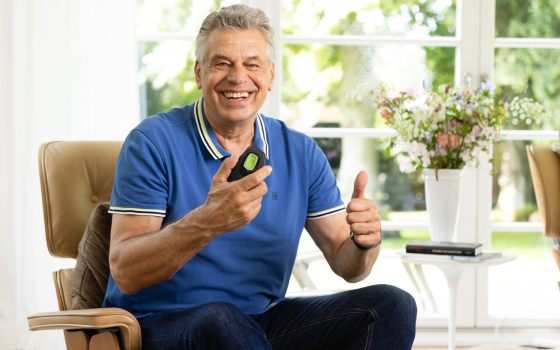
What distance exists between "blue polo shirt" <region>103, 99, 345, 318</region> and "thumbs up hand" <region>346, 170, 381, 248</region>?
8.7 inches

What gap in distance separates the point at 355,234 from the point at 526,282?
6.13 feet

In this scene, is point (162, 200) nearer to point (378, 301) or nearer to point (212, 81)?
point (212, 81)

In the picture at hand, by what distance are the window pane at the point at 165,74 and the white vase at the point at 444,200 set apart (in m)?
1.30

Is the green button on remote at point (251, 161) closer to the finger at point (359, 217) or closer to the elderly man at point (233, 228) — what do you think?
the elderly man at point (233, 228)

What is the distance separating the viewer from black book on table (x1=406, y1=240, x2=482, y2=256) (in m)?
1.79

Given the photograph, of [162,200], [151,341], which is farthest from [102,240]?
[151,341]

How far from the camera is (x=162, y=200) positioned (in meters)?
1.24

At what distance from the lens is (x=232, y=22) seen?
4.40 feet

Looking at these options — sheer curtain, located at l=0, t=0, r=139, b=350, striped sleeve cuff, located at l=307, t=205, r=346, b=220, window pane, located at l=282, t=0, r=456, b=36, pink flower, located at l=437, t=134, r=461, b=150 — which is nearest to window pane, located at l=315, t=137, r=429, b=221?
window pane, located at l=282, t=0, r=456, b=36

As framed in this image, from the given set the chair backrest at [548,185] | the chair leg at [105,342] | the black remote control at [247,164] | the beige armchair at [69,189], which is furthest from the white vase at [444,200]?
the chair leg at [105,342]

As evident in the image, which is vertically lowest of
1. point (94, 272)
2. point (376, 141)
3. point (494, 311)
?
point (494, 311)

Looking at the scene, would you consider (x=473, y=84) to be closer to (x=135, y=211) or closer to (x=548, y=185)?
(x=548, y=185)

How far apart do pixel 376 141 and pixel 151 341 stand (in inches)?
69.6

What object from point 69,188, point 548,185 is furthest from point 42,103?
point 548,185
